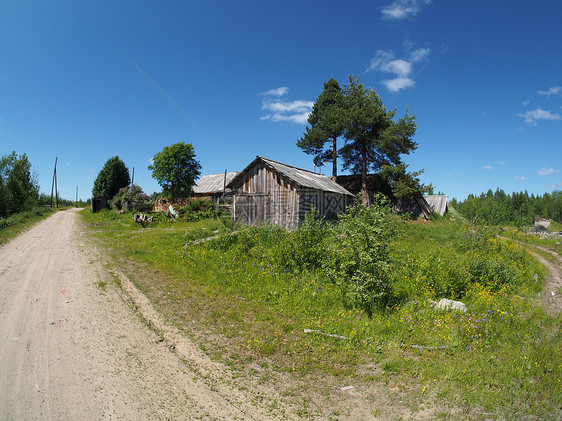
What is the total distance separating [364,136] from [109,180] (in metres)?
41.4

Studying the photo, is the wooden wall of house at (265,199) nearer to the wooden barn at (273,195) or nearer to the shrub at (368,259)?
the wooden barn at (273,195)

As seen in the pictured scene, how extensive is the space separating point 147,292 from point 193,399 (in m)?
4.26

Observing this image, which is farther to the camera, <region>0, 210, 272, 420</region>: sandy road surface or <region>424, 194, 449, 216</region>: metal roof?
<region>424, 194, 449, 216</region>: metal roof

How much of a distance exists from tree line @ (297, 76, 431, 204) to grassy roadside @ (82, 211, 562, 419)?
18.3 m

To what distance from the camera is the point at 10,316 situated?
5453mm

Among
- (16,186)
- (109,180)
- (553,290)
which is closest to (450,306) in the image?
(553,290)

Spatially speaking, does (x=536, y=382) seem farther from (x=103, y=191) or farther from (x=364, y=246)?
(x=103, y=191)

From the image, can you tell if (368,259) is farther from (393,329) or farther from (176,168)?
(176,168)

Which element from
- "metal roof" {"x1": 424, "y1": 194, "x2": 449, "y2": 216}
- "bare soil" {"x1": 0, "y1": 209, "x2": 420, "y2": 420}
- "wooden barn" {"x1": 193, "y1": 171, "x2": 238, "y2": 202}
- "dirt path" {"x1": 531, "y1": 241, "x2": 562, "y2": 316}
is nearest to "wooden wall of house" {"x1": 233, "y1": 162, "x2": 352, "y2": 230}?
"dirt path" {"x1": 531, "y1": 241, "x2": 562, "y2": 316}

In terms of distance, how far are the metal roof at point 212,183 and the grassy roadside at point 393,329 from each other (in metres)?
29.0

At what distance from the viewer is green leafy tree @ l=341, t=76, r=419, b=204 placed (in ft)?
85.9

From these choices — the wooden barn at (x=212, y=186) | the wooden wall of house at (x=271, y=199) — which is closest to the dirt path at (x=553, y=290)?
the wooden wall of house at (x=271, y=199)

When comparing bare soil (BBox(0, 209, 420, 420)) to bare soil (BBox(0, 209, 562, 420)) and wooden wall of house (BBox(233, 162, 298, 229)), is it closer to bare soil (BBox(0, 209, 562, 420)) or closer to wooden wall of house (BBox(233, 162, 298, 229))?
bare soil (BBox(0, 209, 562, 420))

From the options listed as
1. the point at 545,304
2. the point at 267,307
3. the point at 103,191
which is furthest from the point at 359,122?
the point at 103,191
